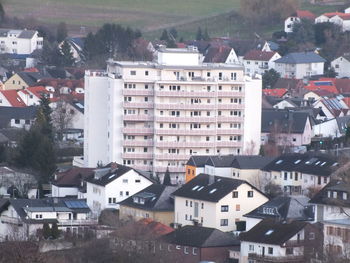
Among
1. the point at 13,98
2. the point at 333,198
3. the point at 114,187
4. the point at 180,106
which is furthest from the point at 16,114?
the point at 333,198

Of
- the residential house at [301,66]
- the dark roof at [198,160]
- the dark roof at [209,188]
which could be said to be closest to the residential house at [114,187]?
the dark roof at [209,188]

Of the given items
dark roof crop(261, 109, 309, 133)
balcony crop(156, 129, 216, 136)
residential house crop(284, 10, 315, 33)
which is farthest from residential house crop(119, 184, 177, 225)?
residential house crop(284, 10, 315, 33)

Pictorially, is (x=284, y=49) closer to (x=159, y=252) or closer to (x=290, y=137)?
(x=290, y=137)

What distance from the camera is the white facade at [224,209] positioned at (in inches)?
1972

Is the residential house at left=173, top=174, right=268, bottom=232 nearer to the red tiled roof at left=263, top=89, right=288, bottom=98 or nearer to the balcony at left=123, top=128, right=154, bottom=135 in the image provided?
the balcony at left=123, top=128, right=154, bottom=135

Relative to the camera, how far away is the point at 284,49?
97.8 metres

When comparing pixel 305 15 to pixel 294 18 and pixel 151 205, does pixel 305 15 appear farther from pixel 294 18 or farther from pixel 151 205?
pixel 151 205

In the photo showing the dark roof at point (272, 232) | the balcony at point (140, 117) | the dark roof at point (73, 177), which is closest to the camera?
the dark roof at point (272, 232)

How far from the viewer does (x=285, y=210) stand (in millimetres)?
48031

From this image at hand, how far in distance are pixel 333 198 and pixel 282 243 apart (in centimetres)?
298

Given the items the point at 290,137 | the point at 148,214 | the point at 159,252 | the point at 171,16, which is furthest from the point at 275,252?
the point at 171,16

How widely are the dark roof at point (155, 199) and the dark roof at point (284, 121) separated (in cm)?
1563

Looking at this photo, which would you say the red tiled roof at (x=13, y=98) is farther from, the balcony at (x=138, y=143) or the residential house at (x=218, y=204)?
the residential house at (x=218, y=204)

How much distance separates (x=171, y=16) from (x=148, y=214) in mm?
68593
